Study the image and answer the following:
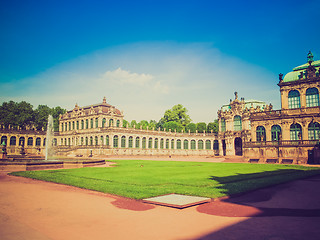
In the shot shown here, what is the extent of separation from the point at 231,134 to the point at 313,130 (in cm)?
2894

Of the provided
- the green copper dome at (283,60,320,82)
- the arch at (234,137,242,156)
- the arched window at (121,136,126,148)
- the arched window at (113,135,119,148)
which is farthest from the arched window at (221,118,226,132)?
the arched window at (113,135,119,148)

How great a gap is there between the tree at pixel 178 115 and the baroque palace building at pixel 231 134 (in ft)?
75.5

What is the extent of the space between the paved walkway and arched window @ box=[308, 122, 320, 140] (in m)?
40.6

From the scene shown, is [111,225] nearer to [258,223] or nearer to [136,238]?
[136,238]

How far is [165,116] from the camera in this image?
4437 inches

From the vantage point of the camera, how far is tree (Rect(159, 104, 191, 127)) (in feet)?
360

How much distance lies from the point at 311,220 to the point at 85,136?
77542 mm

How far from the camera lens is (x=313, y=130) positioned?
46.8m

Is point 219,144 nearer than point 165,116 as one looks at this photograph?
Yes

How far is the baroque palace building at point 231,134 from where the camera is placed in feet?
153

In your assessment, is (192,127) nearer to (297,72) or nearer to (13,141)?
(297,72)

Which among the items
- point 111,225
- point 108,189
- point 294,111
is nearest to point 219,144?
point 294,111

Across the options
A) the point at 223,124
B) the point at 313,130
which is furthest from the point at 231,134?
the point at 313,130

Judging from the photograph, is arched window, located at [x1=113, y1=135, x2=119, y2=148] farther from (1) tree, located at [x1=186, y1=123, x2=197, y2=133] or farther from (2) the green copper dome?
(2) the green copper dome
